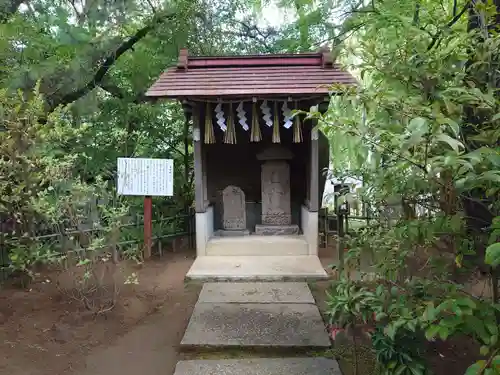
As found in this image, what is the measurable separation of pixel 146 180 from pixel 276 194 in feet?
7.25

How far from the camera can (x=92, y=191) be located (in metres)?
4.38

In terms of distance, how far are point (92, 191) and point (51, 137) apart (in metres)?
0.69

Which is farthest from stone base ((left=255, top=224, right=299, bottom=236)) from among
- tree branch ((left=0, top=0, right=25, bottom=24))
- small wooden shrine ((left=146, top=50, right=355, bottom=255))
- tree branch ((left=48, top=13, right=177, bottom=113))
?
tree branch ((left=0, top=0, right=25, bottom=24))

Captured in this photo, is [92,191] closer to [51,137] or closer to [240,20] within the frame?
[51,137]

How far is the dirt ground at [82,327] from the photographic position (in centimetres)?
337

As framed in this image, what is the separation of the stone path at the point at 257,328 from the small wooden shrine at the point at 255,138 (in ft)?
5.60

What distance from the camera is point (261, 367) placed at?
320cm

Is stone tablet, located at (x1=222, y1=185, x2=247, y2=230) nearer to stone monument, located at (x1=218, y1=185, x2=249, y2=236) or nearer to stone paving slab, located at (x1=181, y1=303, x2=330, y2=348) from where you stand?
stone monument, located at (x1=218, y1=185, x2=249, y2=236)

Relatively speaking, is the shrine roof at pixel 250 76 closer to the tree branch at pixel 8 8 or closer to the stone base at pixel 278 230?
the stone base at pixel 278 230

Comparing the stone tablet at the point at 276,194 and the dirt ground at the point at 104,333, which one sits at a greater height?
the stone tablet at the point at 276,194

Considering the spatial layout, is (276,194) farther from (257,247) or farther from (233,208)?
(257,247)

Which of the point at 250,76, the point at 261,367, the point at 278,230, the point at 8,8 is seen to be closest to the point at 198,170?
the point at 250,76

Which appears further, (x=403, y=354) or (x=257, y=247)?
(x=257, y=247)

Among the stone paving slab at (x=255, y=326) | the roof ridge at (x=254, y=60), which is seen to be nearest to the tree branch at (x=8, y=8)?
the roof ridge at (x=254, y=60)
